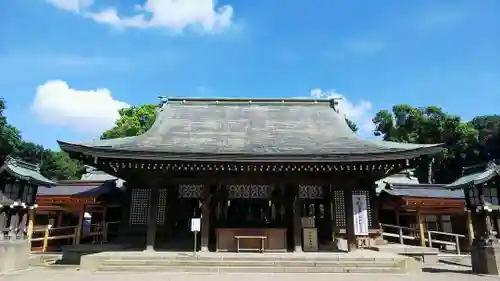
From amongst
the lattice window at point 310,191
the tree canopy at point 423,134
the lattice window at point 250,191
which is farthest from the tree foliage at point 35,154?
the lattice window at point 310,191

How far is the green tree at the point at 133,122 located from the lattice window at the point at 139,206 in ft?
78.0

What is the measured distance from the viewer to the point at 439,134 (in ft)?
115

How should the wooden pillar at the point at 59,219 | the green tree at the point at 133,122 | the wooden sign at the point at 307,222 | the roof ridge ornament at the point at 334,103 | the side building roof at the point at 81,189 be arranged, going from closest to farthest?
the wooden sign at the point at 307,222 → the side building roof at the point at 81,189 → the roof ridge ornament at the point at 334,103 → the wooden pillar at the point at 59,219 → the green tree at the point at 133,122

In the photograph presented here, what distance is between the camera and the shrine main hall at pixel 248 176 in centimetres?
1147

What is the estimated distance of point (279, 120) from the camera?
16.4 meters

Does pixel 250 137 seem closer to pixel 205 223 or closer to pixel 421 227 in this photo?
pixel 205 223

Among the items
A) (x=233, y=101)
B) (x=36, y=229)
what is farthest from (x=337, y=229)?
(x=36, y=229)

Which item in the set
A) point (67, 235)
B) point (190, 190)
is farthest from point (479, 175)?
point (67, 235)

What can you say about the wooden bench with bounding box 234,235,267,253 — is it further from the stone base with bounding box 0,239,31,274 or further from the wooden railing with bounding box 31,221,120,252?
the wooden railing with bounding box 31,221,120,252

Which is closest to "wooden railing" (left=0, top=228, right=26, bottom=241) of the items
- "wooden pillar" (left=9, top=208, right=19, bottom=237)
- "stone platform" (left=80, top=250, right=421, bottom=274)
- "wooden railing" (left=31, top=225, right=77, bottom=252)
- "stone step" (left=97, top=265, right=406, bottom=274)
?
"wooden pillar" (left=9, top=208, right=19, bottom=237)

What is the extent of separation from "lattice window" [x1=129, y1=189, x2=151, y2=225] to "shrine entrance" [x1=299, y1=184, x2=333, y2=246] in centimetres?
674

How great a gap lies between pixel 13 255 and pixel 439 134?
36734mm

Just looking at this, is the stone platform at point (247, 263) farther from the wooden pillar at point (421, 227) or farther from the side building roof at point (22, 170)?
the wooden pillar at point (421, 227)

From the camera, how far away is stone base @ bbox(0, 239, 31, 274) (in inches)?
410
